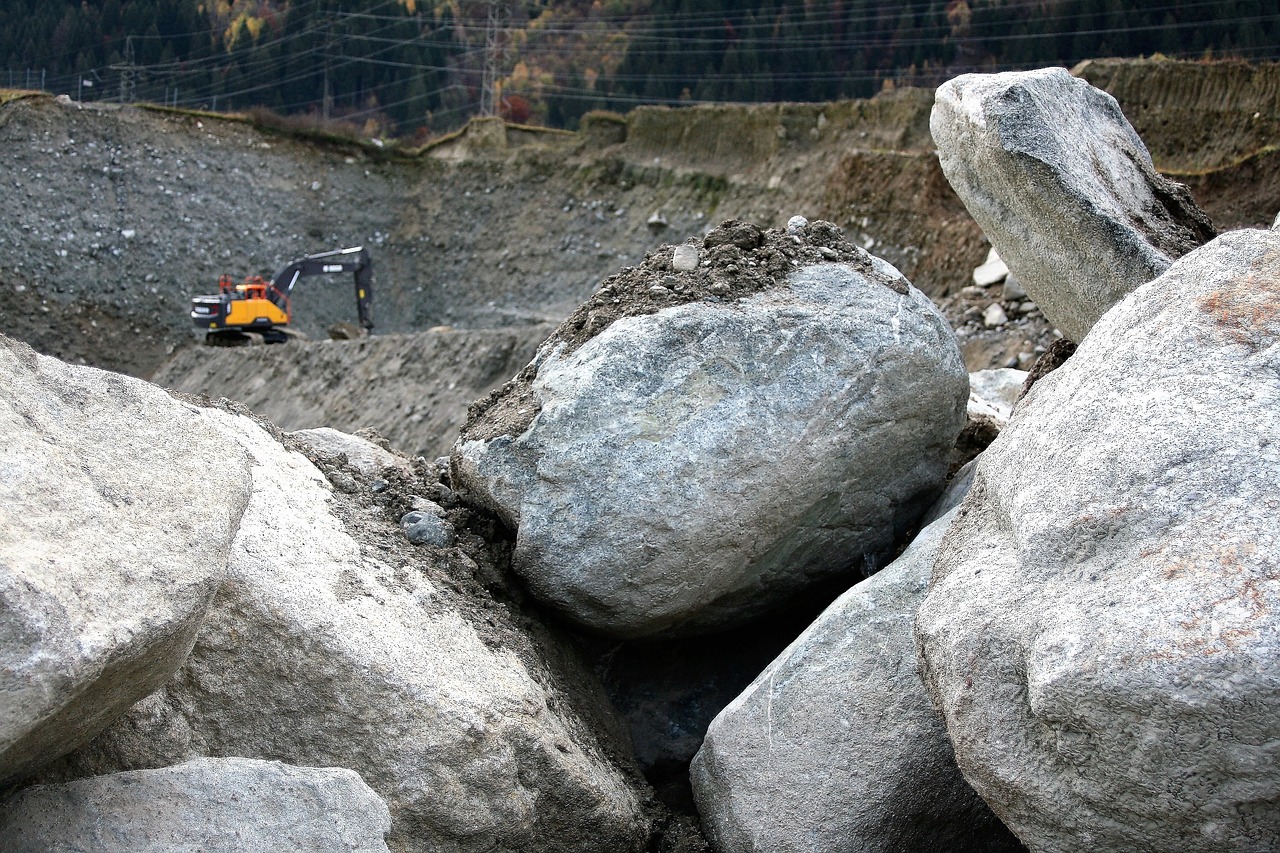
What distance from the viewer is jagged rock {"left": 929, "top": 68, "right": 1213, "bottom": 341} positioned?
333cm

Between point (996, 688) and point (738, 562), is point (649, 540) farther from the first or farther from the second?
point (996, 688)

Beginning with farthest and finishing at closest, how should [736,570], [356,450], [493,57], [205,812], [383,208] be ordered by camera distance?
[493,57] < [383,208] < [356,450] < [736,570] < [205,812]

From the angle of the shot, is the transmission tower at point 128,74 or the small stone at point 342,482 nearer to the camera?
Result: the small stone at point 342,482

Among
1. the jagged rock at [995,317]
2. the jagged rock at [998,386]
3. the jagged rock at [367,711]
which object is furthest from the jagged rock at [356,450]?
the jagged rock at [995,317]

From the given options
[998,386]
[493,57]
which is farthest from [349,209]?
[998,386]

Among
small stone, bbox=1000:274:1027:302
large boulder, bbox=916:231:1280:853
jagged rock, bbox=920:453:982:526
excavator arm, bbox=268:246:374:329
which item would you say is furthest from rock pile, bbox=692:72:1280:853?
excavator arm, bbox=268:246:374:329

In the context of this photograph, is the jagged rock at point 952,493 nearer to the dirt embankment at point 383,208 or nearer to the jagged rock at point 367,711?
the jagged rock at point 367,711

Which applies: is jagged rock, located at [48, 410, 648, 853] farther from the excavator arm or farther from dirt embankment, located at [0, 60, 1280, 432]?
the excavator arm

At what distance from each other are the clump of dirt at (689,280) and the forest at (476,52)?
22.6 m

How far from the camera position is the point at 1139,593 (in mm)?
2014

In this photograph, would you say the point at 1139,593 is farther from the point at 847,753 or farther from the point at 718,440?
the point at 718,440

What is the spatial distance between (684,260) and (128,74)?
123 ft

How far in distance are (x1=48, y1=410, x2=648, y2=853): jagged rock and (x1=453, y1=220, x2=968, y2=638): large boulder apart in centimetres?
47

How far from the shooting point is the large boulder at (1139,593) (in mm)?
1887
